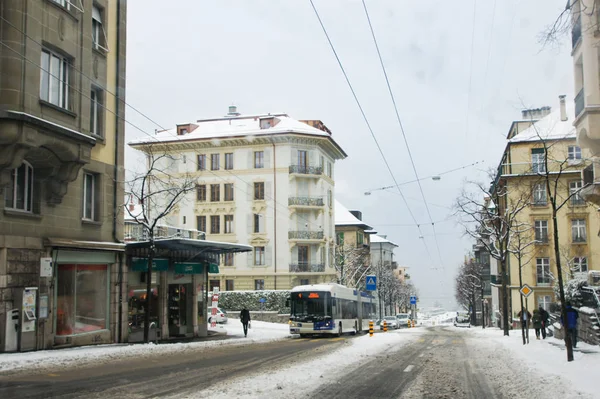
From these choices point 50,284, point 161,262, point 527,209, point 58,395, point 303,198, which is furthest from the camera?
point 303,198

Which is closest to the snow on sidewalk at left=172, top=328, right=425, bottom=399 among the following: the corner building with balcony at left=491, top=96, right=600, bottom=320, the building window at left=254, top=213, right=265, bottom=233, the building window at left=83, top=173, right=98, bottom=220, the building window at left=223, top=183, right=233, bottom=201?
the building window at left=83, top=173, right=98, bottom=220

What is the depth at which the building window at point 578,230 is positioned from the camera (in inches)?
2213

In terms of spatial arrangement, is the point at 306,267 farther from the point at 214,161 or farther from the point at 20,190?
the point at 20,190

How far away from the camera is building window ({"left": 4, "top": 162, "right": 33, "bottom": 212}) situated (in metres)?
20.9

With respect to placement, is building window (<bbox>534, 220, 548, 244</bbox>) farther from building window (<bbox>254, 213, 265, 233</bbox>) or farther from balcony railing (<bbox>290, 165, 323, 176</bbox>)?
building window (<bbox>254, 213, 265, 233</bbox>)

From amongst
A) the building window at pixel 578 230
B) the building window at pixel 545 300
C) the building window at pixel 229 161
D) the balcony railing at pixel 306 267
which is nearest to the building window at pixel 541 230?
the building window at pixel 578 230

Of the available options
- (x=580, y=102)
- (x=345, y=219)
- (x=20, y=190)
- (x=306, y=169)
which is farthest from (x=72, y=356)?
(x=345, y=219)

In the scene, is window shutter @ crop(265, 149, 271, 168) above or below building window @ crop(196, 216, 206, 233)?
above

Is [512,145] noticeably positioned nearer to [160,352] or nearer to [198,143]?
[198,143]

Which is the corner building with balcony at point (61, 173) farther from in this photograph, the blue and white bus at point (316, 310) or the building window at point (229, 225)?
the building window at point (229, 225)

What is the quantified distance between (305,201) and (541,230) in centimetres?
2270

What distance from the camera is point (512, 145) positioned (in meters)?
58.2

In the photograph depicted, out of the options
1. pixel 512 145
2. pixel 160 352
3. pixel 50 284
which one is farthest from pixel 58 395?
pixel 512 145

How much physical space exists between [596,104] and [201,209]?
165 ft
